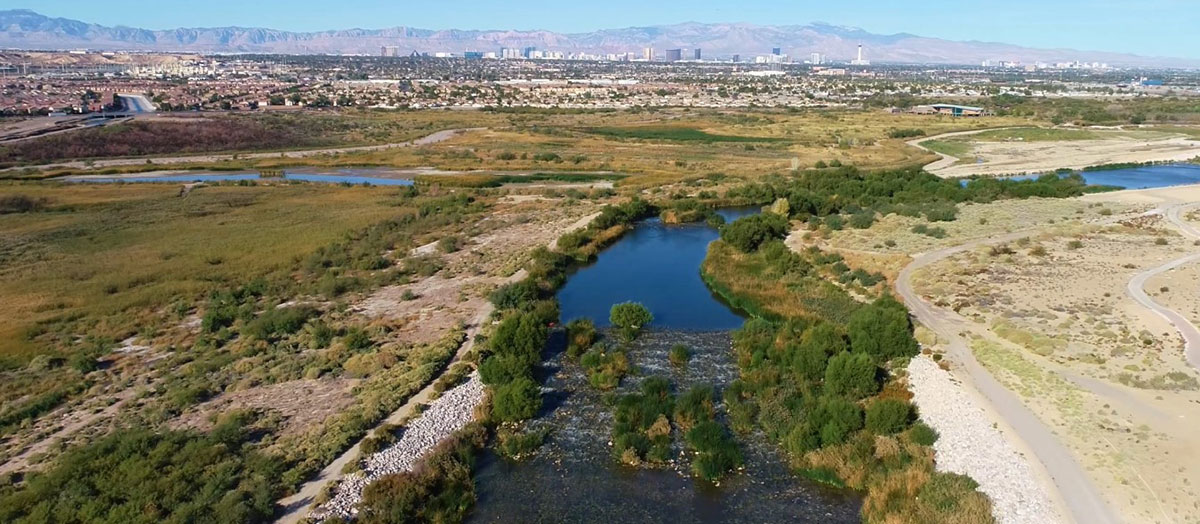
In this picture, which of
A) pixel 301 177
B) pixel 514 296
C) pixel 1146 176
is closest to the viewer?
pixel 514 296

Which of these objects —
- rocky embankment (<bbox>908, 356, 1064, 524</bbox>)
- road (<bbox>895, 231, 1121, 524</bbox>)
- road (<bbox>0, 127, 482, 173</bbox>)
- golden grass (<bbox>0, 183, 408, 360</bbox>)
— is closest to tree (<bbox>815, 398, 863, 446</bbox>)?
rocky embankment (<bbox>908, 356, 1064, 524</bbox>)

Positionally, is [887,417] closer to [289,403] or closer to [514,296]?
[514,296]

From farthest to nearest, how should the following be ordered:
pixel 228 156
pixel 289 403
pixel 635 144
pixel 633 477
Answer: pixel 635 144 < pixel 228 156 < pixel 289 403 < pixel 633 477

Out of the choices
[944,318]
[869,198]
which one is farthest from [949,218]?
[944,318]

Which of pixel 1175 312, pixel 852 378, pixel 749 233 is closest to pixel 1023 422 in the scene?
pixel 852 378

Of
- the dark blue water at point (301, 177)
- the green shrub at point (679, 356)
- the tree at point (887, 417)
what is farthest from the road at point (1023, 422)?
the dark blue water at point (301, 177)

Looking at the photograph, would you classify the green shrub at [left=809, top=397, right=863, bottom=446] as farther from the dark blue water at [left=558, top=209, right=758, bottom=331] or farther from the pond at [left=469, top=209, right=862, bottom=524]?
the dark blue water at [left=558, top=209, right=758, bottom=331]
